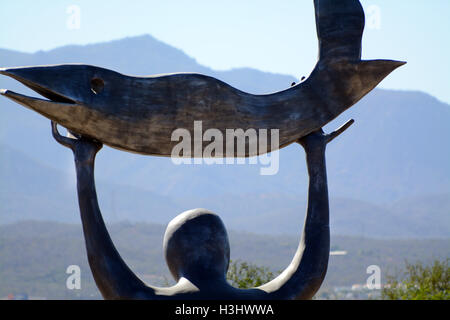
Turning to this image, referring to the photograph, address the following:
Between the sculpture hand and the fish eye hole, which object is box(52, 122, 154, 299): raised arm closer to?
the sculpture hand

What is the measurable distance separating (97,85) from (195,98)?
82 centimetres

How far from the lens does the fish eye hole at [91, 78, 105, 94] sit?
6473 millimetres

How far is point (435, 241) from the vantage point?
94.6 meters

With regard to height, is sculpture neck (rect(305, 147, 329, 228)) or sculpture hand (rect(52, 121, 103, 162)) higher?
sculpture hand (rect(52, 121, 103, 162))

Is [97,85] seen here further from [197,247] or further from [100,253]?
[197,247]

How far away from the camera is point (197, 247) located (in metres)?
6.39

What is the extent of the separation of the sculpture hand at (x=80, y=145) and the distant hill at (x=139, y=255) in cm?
7808

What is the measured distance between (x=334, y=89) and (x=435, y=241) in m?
91.3

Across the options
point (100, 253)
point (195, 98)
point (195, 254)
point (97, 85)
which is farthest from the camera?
point (195, 98)

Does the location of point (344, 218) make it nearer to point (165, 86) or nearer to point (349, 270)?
point (349, 270)

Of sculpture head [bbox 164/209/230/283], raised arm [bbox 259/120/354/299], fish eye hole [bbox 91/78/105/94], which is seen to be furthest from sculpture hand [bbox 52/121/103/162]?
raised arm [bbox 259/120/354/299]

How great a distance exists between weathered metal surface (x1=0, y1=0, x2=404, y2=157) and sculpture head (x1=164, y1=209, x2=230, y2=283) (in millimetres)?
627

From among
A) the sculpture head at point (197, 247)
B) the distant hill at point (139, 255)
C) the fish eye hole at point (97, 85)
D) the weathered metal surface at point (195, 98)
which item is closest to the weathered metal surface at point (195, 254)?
the sculpture head at point (197, 247)

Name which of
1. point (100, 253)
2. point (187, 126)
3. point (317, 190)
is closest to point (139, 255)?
point (317, 190)
